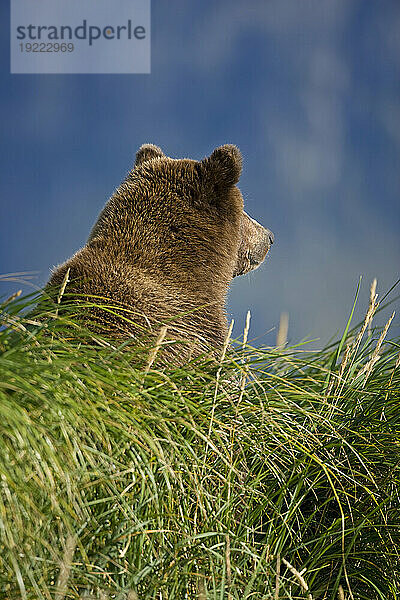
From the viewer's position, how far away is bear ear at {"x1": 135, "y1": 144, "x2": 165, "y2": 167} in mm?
4531

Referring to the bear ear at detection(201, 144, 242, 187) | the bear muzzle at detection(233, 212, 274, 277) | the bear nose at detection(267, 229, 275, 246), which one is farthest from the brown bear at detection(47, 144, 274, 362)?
the bear nose at detection(267, 229, 275, 246)

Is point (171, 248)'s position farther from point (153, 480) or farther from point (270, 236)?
point (153, 480)

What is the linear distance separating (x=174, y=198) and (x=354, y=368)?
4.99 ft

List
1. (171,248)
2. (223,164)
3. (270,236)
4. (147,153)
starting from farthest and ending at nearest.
→ (270,236) → (147,153) → (223,164) → (171,248)

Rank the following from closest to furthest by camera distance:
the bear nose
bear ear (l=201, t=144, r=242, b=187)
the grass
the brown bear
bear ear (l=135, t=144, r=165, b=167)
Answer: the grass → the brown bear → bear ear (l=201, t=144, r=242, b=187) → bear ear (l=135, t=144, r=165, b=167) → the bear nose

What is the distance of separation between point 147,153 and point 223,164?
2.39 feet

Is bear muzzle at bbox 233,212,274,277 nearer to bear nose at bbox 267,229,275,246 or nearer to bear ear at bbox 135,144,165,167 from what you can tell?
bear nose at bbox 267,229,275,246

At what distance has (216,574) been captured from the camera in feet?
7.69

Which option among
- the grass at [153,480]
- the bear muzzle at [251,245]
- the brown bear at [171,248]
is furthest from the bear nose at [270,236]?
the grass at [153,480]

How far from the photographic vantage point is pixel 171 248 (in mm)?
3832

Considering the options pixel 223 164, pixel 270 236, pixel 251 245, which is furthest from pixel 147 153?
pixel 270 236

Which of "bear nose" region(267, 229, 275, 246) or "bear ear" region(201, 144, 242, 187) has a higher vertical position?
"bear ear" region(201, 144, 242, 187)

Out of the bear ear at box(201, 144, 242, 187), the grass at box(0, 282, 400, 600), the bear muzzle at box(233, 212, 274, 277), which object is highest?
the bear ear at box(201, 144, 242, 187)

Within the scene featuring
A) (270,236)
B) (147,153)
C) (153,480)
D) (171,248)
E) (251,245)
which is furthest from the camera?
(270,236)
